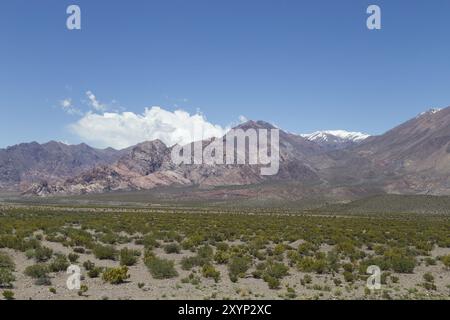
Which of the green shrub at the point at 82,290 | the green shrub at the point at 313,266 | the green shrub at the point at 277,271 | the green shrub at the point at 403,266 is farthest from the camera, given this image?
the green shrub at the point at 403,266

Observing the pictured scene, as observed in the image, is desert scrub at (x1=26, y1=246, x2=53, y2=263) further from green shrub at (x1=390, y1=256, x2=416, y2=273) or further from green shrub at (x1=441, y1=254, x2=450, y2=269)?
green shrub at (x1=441, y1=254, x2=450, y2=269)

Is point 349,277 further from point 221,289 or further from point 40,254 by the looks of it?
point 40,254

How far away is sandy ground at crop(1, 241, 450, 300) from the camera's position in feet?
62.1

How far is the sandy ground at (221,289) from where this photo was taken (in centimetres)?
1892

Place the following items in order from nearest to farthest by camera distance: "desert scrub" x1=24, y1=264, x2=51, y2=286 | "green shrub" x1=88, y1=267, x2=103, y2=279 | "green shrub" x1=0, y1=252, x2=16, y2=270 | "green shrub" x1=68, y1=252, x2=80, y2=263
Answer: "desert scrub" x1=24, y1=264, x2=51, y2=286
"green shrub" x1=88, y1=267, x2=103, y2=279
"green shrub" x1=0, y1=252, x2=16, y2=270
"green shrub" x1=68, y1=252, x2=80, y2=263

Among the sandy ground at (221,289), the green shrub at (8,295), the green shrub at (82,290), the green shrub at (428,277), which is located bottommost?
the green shrub at (428,277)

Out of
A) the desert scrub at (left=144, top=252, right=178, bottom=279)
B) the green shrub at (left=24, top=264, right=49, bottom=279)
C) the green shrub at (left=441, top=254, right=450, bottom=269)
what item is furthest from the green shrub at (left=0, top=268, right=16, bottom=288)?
the green shrub at (left=441, top=254, right=450, bottom=269)

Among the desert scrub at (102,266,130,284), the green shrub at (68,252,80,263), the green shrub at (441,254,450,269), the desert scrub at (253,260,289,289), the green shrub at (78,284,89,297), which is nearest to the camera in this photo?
the green shrub at (78,284,89,297)

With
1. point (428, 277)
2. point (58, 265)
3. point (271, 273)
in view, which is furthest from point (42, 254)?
point (428, 277)

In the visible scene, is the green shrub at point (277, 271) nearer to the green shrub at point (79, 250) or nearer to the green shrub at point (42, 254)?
the green shrub at point (79, 250)

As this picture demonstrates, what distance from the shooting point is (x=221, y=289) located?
66.7ft

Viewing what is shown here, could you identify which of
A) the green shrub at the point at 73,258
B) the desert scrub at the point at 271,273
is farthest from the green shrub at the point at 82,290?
the desert scrub at the point at 271,273

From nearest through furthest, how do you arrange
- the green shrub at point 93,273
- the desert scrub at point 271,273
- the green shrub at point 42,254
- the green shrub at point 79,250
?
the green shrub at point 93,273 < the desert scrub at point 271,273 < the green shrub at point 42,254 < the green shrub at point 79,250
